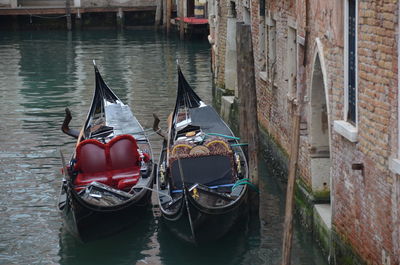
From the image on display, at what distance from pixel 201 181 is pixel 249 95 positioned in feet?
2.80

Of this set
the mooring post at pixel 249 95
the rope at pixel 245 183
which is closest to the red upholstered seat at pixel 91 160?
the rope at pixel 245 183

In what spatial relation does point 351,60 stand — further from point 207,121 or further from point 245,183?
point 207,121

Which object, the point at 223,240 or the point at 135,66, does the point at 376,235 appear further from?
the point at 135,66

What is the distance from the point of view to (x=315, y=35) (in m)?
7.21

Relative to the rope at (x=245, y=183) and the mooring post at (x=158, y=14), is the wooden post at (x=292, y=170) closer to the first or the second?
the rope at (x=245, y=183)

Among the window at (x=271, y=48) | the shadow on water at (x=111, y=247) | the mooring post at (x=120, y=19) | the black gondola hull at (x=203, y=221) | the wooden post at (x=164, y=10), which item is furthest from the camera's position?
the mooring post at (x=120, y=19)

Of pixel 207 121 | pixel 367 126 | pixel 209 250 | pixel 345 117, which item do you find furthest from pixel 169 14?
pixel 367 126

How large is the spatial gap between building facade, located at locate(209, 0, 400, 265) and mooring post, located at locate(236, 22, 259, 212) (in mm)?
405

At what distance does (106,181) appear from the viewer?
8.30 m

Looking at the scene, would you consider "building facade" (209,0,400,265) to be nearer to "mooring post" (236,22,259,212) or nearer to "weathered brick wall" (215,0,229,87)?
"mooring post" (236,22,259,212)

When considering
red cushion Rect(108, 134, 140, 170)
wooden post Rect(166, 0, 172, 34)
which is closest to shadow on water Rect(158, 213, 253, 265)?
red cushion Rect(108, 134, 140, 170)

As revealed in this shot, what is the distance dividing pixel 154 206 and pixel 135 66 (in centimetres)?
1100

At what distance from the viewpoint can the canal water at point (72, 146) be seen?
7.45 m

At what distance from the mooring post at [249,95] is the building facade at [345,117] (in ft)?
1.33
